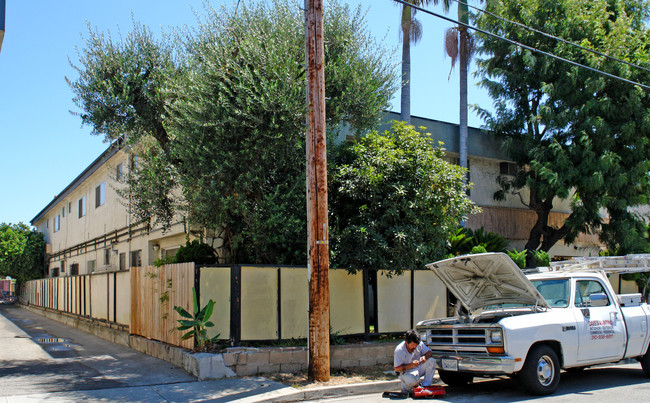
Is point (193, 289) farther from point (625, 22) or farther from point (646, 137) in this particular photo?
point (625, 22)

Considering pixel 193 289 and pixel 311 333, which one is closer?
pixel 311 333

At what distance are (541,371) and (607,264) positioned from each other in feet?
11.2

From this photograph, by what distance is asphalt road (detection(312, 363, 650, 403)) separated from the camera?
26.6 feet

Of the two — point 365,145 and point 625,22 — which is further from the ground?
point 625,22

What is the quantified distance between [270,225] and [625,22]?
1363 centimetres

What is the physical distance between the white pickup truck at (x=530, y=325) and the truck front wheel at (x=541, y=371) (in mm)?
14

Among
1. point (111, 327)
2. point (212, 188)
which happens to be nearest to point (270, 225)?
point (212, 188)

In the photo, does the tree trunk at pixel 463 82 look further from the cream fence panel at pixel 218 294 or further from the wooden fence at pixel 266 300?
the cream fence panel at pixel 218 294

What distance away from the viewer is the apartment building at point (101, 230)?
18641mm

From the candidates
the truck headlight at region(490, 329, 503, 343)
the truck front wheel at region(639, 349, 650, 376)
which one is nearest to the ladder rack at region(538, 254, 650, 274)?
the truck front wheel at region(639, 349, 650, 376)

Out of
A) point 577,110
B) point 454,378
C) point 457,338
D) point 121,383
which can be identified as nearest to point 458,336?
point 457,338

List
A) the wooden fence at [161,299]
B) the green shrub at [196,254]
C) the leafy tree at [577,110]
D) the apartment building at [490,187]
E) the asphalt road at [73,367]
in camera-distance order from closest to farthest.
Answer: the asphalt road at [73,367], the wooden fence at [161,299], the green shrub at [196,254], the leafy tree at [577,110], the apartment building at [490,187]

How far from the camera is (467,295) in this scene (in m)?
9.83

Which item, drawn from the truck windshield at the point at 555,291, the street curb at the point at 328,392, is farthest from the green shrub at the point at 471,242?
the street curb at the point at 328,392
